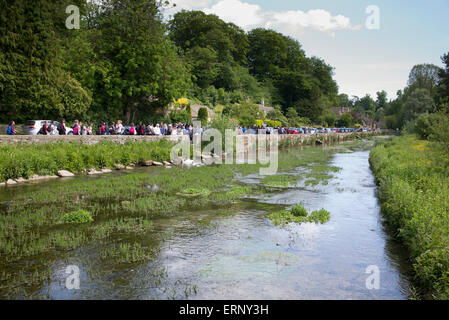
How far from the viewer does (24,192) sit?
15750 millimetres

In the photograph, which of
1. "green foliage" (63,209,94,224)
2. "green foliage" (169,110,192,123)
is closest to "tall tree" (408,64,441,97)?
"green foliage" (169,110,192,123)

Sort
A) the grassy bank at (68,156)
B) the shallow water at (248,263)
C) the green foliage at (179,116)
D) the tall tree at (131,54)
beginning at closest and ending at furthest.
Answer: the shallow water at (248,263) → the grassy bank at (68,156) → the tall tree at (131,54) → the green foliage at (179,116)

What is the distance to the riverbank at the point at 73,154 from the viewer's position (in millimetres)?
18750

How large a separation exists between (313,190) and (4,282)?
14.6 meters

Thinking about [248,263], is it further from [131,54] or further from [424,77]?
[424,77]

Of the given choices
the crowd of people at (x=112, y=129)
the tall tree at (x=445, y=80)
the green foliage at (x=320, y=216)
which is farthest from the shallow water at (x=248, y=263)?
the tall tree at (x=445, y=80)

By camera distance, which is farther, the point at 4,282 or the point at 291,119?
the point at 291,119

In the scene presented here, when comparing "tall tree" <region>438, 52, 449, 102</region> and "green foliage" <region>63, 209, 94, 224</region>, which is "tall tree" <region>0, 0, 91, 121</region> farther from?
"tall tree" <region>438, 52, 449, 102</region>

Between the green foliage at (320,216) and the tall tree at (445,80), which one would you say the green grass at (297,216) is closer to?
the green foliage at (320,216)

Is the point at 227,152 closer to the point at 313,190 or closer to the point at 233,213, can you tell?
the point at 313,190

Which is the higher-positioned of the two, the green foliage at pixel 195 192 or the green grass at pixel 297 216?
the green foliage at pixel 195 192

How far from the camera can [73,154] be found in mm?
21781

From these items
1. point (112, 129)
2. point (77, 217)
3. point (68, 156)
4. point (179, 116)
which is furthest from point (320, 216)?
point (179, 116)
